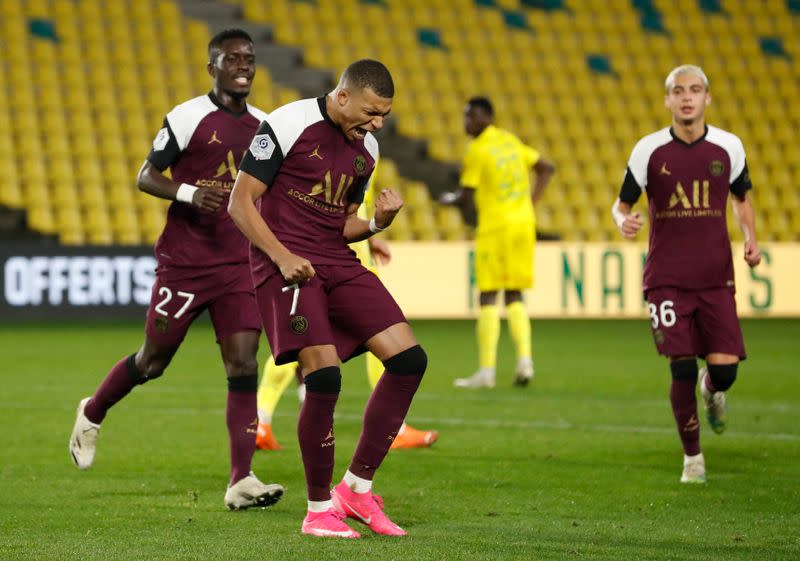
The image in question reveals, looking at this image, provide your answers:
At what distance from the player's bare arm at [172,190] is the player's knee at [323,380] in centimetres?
99

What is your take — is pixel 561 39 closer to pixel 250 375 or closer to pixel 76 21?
pixel 76 21

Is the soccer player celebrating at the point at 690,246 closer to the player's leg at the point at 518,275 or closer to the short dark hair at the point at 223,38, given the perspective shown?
the short dark hair at the point at 223,38

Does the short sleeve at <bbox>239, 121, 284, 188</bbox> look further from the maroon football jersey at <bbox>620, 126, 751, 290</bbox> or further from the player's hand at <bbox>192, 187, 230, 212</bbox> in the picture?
the maroon football jersey at <bbox>620, 126, 751, 290</bbox>

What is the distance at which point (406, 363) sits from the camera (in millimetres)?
4715

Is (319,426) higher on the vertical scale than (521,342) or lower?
higher

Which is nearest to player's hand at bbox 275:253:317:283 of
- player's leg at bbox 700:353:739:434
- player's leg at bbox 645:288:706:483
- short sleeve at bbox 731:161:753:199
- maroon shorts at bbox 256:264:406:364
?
maroon shorts at bbox 256:264:406:364

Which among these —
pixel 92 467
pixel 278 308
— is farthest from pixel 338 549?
pixel 92 467

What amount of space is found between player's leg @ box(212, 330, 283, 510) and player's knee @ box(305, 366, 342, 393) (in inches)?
24.2

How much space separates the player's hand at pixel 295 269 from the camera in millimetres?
4449

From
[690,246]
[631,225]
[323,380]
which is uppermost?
[631,225]

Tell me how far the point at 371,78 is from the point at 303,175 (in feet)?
1.38

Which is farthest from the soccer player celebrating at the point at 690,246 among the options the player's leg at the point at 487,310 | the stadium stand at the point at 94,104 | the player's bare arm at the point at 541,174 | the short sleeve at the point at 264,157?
the stadium stand at the point at 94,104

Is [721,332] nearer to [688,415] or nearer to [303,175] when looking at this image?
[688,415]

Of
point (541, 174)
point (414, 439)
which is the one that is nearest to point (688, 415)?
point (414, 439)
